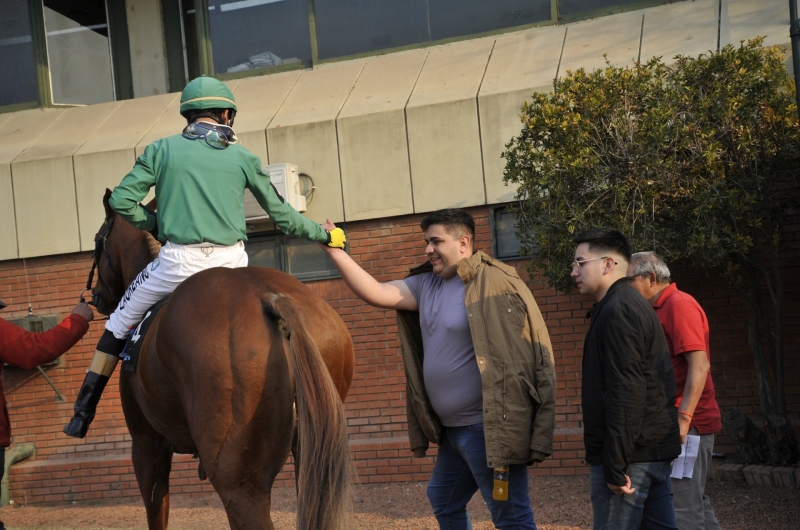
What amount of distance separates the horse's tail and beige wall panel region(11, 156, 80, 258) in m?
7.75

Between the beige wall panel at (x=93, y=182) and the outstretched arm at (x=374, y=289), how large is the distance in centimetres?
673

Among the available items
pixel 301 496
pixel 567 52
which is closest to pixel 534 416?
pixel 301 496

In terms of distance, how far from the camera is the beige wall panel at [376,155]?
32.0 feet

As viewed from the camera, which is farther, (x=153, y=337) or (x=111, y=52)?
(x=111, y=52)

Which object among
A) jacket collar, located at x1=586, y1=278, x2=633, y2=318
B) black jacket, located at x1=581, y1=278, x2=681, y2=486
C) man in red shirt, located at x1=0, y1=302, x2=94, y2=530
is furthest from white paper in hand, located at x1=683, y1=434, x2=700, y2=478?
man in red shirt, located at x1=0, y1=302, x2=94, y2=530

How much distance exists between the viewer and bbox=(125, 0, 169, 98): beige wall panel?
12188 mm

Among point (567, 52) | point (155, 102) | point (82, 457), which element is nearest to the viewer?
point (567, 52)

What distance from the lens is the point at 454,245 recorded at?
4516mm

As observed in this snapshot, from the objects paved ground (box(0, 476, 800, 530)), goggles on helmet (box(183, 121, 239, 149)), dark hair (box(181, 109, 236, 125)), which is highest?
dark hair (box(181, 109, 236, 125))

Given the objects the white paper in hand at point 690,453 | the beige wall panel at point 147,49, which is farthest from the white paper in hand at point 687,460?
the beige wall panel at point 147,49

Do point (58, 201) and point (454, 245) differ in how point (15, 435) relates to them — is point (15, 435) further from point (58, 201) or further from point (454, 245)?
point (454, 245)

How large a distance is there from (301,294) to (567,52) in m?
6.31

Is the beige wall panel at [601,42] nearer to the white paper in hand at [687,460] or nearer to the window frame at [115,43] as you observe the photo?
the white paper in hand at [687,460]

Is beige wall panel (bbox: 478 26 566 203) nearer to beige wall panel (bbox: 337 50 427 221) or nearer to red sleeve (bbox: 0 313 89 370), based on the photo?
beige wall panel (bbox: 337 50 427 221)
